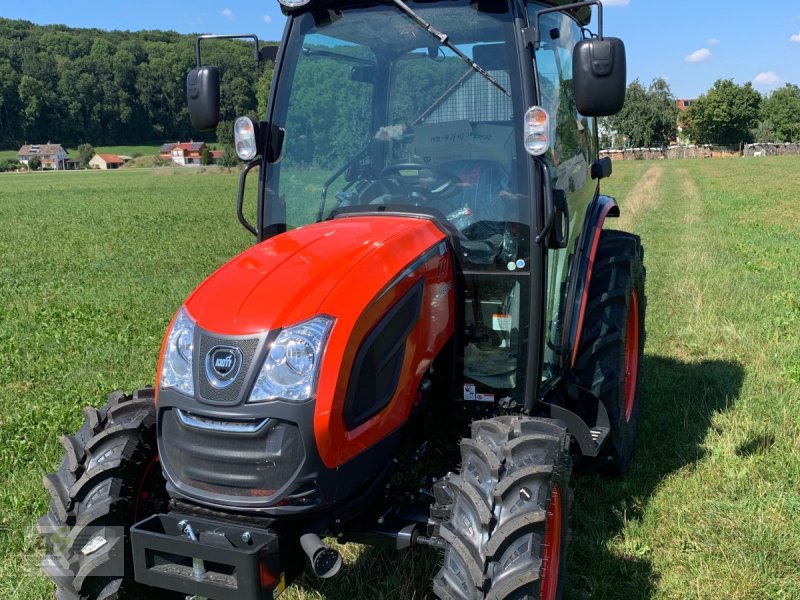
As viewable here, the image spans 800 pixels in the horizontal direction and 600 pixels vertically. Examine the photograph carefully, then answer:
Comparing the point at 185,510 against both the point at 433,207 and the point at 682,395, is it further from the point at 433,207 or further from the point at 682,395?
the point at 682,395

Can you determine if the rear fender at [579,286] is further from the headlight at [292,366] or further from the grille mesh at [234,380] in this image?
the grille mesh at [234,380]

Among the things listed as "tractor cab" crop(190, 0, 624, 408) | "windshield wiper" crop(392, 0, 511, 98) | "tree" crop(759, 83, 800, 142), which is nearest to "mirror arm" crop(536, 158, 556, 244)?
"tractor cab" crop(190, 0, 624, 408)

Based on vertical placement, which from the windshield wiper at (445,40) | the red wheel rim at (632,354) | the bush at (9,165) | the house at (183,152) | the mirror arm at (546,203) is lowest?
the red wheel rim at (632,354)

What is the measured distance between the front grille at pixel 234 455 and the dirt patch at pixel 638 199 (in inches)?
497

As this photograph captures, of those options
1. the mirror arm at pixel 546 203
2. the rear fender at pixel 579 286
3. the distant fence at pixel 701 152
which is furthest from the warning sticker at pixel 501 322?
the distant fence at pixel 701 152

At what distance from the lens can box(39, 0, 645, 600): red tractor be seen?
2.31 metres

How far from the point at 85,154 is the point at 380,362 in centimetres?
10445

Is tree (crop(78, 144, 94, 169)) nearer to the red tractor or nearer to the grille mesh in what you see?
the red tractor

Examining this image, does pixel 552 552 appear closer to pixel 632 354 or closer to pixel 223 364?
pixel 223 364

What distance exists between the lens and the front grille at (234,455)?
2271mm

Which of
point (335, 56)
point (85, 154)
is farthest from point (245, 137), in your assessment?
point (85, 154)

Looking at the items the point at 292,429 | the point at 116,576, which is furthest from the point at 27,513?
the point at 292,429

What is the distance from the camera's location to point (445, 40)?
9.70 feet

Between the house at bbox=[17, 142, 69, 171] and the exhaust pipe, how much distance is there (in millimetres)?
101862
